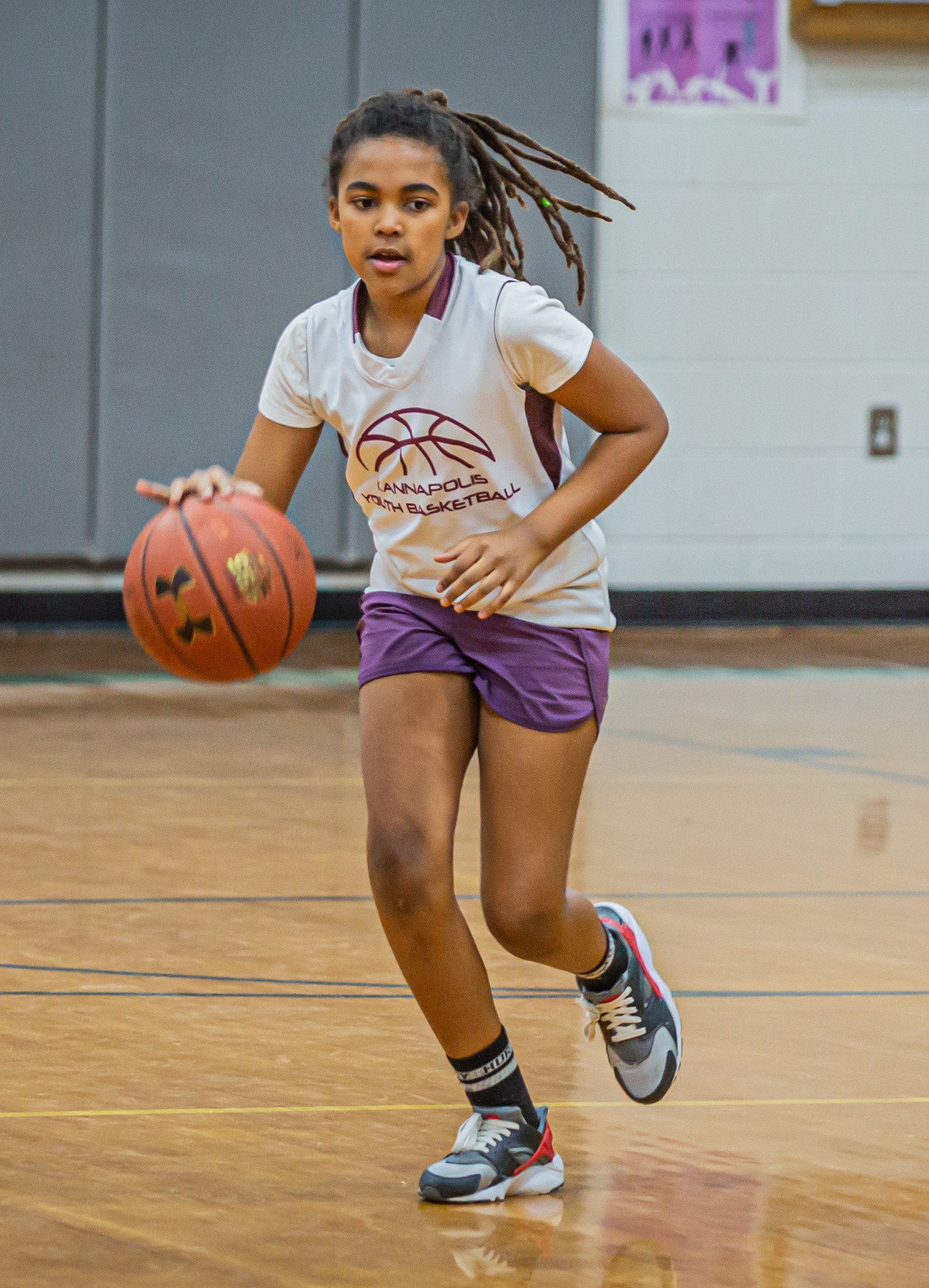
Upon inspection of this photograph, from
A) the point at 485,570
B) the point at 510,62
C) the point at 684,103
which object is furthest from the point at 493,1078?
the point at 684,103

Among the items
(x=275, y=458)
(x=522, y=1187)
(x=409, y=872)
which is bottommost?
(x=522, y=1187)

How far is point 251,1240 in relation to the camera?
6.05 feet

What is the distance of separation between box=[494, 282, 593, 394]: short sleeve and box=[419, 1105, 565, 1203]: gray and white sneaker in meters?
0.83

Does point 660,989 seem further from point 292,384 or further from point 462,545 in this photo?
point 292,384

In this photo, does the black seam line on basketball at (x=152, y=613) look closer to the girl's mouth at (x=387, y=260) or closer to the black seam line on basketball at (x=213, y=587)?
the black seam line on basketball at (x=213, y=587)

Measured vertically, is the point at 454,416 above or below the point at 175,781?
above

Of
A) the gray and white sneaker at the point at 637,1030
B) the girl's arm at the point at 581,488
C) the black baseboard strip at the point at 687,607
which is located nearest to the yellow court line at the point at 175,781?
the gray and white sneaker at the point at 637,1030

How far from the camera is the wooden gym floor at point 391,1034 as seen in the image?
6.09ft

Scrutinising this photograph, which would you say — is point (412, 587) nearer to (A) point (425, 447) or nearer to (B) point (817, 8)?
(A) point (425, 447)

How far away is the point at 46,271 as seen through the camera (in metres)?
6.75

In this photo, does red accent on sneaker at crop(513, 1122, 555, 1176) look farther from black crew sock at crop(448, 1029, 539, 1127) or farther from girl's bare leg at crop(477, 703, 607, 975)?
girl's bare leg at crop(477, 703, 607, 975)

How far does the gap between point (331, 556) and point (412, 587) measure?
484 centimetres

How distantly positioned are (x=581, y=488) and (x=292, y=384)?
0.37m

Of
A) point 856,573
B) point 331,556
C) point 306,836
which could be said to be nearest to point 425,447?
point 306,836
